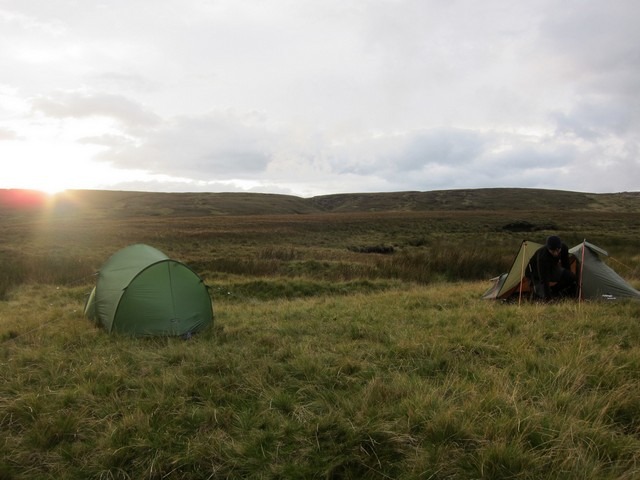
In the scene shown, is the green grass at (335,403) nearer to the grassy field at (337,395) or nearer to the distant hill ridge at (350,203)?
the grassy field at (337,395)

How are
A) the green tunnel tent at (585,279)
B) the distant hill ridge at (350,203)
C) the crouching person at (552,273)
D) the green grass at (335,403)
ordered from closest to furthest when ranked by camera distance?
1. the green grass at (335,403)
2. the green tunnel tent at (585,279)
3. the crouching person at (552,273)
4. the distant hill ridge at (350,203)

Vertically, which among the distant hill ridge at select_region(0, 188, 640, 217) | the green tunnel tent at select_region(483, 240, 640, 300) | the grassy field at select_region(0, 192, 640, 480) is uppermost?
the distant hill ridge at select_region(0, 188, 640, 217)

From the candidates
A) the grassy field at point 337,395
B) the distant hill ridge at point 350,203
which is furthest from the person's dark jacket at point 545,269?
the distant hill ridge at point 350,203

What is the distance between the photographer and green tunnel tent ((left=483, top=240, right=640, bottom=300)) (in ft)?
30.2

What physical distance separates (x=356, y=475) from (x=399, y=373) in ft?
6.15

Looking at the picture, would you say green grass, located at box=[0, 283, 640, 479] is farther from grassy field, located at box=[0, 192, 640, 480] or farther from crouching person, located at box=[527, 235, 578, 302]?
crouching person, located at box=[527, 235, 578, 302]

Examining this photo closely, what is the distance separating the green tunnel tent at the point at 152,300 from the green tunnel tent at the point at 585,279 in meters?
7.13

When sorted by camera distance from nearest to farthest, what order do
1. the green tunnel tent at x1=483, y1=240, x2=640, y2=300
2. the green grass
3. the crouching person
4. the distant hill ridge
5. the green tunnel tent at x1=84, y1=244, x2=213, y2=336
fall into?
the green grass
the green tunnel tent at x1=84, y1=244, x2=213, y2=336
the green tunnel tent at x1=483, y1=240, x2=640, y2=300
the crouching person
the distant hill ridge

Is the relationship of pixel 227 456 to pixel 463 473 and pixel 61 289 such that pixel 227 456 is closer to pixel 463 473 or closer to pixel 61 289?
pixel 463 473

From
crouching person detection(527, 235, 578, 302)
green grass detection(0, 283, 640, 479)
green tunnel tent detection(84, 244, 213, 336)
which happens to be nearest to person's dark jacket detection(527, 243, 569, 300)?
crouching person detection(527, 235, 578, 302)

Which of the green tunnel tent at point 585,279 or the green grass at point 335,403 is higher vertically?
the green tunnel tent at point 585,279

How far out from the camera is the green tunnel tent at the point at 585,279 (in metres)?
9.22

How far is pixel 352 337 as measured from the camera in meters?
7.20

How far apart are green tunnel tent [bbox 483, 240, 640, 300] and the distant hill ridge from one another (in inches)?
2879
